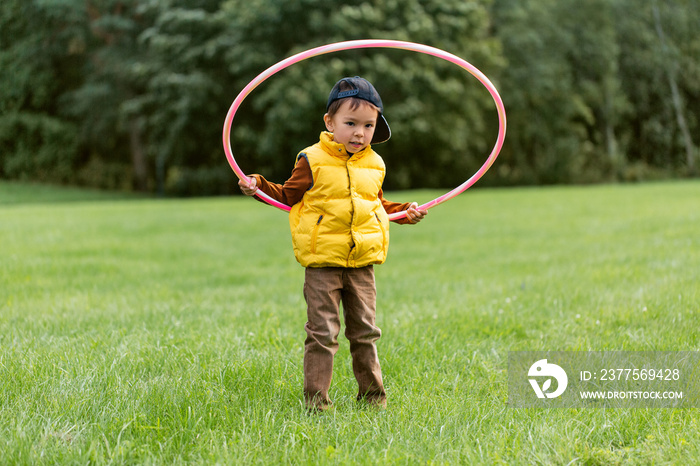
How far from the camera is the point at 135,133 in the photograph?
1463 inches

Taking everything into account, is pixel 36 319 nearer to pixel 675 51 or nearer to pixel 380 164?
pixel 380 164

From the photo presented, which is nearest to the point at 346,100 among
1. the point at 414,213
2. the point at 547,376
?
the point at 414,213

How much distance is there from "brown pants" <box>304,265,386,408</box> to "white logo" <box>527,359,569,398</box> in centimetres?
93

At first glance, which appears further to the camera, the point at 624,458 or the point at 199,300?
the point at 199,300

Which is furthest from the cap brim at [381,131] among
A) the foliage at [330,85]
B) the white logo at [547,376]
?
the foliage at [330,85]

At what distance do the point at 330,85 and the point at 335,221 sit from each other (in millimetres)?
24996

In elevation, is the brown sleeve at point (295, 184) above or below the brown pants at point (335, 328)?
above

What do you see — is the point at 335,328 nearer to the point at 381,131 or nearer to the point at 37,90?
the point at 381,131

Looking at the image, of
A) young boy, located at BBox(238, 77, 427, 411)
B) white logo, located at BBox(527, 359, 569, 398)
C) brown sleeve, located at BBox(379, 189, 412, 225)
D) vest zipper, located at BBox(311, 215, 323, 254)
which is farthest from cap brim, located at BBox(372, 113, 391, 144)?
white logo, located at BBox(527, 359, 569, 398)

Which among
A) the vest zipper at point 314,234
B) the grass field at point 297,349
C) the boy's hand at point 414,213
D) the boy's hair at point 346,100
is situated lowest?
the grass field at point 297,349

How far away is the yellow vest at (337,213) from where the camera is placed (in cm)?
336

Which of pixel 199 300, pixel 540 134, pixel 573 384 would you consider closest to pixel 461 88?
pixel 540 134

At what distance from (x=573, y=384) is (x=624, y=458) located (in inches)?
38.0

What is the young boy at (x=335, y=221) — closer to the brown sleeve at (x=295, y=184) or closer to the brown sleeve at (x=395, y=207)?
the brown sleeve at (x=295, y=184)
